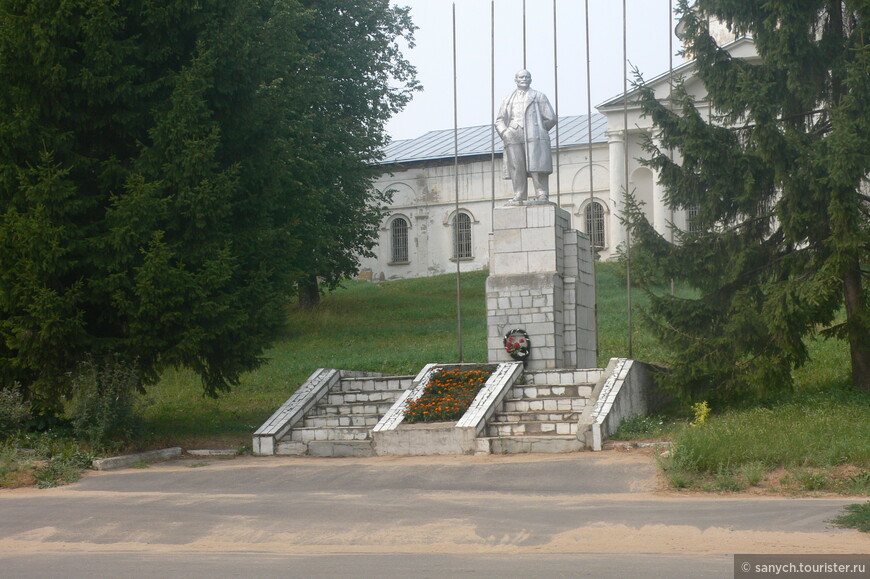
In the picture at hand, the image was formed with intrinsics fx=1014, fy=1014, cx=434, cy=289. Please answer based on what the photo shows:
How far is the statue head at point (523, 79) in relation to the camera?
17.8m

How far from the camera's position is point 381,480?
11.8m

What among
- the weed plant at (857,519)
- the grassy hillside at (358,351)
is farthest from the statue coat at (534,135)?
the weed plant at (857,519)

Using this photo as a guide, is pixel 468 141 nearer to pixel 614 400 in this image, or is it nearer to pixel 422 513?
pixel 614 400

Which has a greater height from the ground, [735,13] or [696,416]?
[735,13]

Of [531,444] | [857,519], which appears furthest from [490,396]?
[857,519]

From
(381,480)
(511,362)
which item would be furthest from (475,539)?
(511,362)

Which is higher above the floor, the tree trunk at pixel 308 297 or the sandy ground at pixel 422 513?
the tree trunk at pixel 308 297

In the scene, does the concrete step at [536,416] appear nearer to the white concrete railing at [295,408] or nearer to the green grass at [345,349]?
the white concrete railing at [295,408]

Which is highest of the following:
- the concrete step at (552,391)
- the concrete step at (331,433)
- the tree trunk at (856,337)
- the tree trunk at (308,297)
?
the tree trunk at (308,297)

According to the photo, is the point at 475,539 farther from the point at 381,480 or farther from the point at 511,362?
the point at 511,362

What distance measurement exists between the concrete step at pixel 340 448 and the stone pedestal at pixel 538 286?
3.53 m

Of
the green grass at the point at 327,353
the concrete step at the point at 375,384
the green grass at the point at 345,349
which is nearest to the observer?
the concrete step at the point at 375,384

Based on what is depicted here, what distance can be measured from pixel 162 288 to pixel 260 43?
4.84 meters

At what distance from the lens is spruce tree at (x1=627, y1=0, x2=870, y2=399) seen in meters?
13.6
